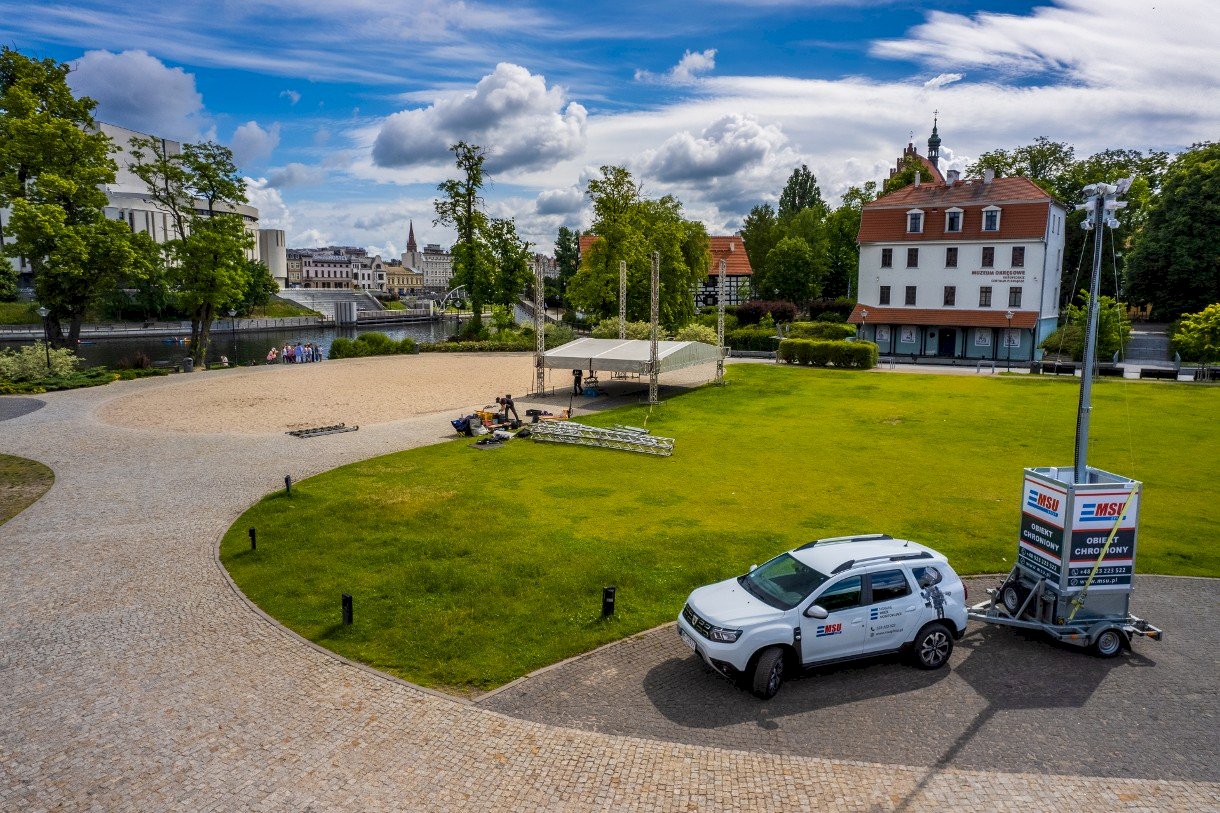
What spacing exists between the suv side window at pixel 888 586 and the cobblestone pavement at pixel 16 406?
32008 millimetres

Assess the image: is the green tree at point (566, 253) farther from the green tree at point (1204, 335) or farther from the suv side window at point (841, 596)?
the suv side window at point (841, 596)

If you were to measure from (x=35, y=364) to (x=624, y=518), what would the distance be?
3428 cm

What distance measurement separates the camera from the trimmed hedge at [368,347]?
51125 mm

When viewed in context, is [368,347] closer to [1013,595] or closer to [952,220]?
[952,220]

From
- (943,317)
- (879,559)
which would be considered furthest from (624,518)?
(943,317)

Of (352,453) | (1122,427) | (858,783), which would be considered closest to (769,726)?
(858,783)

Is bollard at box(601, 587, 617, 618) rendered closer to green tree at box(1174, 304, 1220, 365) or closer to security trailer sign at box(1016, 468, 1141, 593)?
security trailer sign at box(1016, 468, 1141, 593)

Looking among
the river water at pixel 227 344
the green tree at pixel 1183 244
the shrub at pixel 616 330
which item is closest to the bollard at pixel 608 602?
the shrub at pixel 616 330

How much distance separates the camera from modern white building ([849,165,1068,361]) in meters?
51.7

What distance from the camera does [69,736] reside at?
8945 millimetres

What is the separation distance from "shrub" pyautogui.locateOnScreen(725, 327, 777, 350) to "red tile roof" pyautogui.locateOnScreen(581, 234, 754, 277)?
35498 mm

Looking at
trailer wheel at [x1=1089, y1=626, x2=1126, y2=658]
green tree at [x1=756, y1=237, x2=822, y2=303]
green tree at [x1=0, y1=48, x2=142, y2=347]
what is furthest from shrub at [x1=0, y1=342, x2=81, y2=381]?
green tree at [x1=756, y1=237, x2=822, y2=303]

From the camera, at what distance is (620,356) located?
32969 mm

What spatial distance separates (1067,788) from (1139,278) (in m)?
65.1
